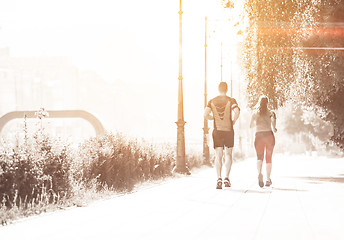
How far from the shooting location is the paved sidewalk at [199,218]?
319 inches

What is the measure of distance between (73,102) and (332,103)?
142 m

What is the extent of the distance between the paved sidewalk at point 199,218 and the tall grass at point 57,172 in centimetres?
58

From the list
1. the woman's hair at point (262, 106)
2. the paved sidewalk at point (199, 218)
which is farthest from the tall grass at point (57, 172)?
the woman's hair at point (262, 106)

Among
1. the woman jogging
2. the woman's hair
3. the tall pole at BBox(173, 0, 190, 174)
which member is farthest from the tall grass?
the tall pole at BBox(173, 0, 190, 174)

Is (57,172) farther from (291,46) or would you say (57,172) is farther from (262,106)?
(291,46)

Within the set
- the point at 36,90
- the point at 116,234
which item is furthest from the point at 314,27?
the point at 36,90

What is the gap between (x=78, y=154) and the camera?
14.2 metres

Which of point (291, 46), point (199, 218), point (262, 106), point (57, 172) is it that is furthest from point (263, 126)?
point (199, 218)

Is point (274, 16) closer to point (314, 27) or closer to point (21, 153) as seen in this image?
point (314, 27)

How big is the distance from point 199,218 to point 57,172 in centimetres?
358

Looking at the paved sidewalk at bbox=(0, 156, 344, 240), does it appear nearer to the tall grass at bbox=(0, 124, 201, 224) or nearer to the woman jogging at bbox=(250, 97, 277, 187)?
the tall grass at bbox=(0, 124, 201, 224)

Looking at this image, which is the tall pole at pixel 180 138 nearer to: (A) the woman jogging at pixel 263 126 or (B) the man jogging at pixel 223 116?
(A) the woman jogging at pixel 263 126

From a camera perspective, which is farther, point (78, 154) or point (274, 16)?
point (274, 16)

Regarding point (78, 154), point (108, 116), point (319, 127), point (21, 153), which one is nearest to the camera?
point (21, 153)
